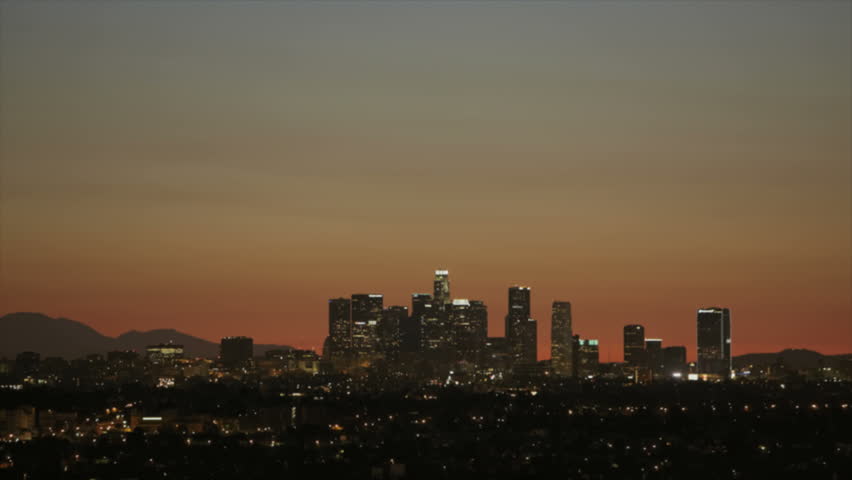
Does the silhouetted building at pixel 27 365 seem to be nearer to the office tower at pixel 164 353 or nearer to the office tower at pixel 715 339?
the office tower at pixel 164 353

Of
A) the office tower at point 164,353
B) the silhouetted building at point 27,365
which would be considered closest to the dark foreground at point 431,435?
the silhouetted building at point 27,365

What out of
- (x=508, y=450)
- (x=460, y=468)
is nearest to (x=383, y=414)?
(x=508, y=450)

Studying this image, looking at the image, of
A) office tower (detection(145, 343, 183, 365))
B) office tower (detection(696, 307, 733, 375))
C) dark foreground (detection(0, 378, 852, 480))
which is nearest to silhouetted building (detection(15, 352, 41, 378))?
office tower (detection(145, 343, 183, 365))

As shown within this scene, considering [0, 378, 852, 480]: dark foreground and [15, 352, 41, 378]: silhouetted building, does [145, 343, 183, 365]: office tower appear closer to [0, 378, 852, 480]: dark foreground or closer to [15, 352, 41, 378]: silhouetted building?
[15, 352, 41, 378]: silhouetted building

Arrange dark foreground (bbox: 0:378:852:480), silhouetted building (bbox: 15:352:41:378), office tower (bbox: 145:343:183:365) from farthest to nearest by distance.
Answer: office tower (bbox: 145:343:183:365)
silhouetted building (bbox: 15:352:41:378)
dark foreground (bbox: 0:378:852:480)

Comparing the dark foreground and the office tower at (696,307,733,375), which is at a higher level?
the office tower at (696,307,733,375)

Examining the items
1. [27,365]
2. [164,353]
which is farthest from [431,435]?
[164,353]

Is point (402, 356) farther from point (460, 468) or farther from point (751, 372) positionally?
point (460, 468)
